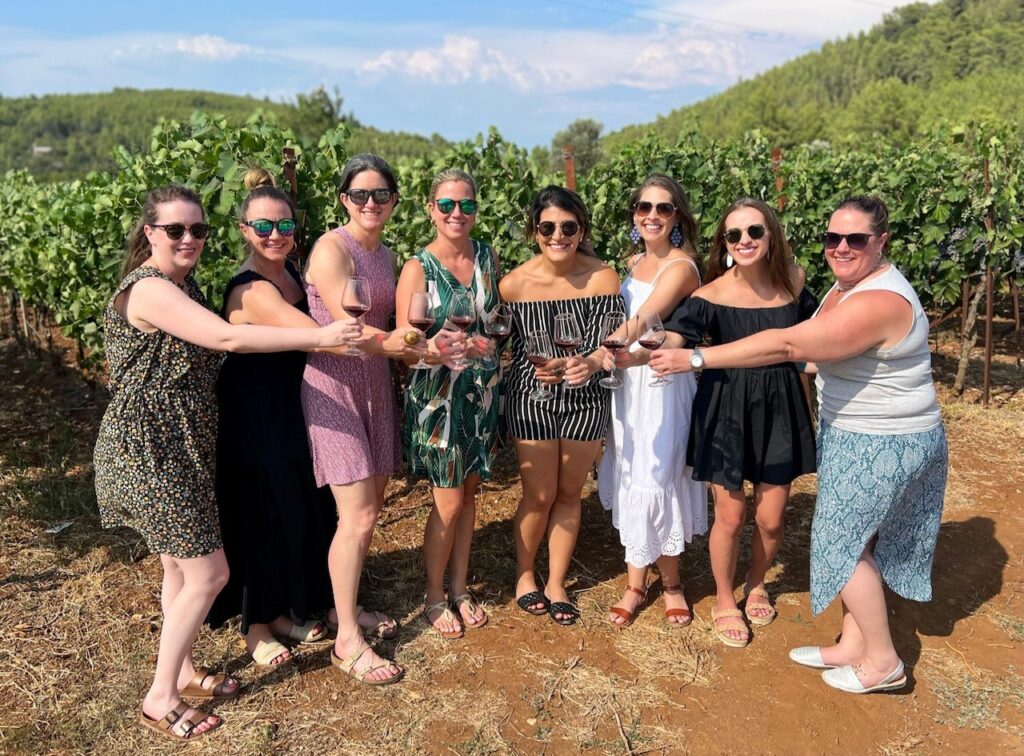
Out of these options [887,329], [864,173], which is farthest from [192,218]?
[864,173]

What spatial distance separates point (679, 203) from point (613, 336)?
789 millimetres

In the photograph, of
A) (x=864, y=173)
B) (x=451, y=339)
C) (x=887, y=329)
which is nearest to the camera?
(x=887, y=329)

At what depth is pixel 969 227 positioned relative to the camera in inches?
285

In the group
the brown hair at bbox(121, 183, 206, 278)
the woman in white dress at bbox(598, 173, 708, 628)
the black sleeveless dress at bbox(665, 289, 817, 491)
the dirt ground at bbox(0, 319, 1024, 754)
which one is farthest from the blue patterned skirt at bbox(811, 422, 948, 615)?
the brown hair at bbox(121, 183, 206, 278)

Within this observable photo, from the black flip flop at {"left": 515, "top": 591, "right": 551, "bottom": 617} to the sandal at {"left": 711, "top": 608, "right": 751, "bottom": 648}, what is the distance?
80 cm

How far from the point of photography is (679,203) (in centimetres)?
325

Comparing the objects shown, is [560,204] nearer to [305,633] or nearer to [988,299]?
[305,633]

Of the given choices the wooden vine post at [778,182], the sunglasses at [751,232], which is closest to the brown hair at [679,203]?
the sunglasses at [751,232]

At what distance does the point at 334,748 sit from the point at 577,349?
182 centimetres

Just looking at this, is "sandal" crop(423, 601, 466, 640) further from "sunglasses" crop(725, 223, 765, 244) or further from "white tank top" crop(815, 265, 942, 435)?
"sunglasses" crop(725, 223, 765, 244)

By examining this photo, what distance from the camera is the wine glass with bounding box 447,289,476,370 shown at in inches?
114

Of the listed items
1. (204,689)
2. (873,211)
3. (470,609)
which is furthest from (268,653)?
(873,211)

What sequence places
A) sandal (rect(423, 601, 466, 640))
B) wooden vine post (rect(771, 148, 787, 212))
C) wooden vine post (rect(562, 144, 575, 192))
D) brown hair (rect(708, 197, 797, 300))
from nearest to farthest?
brown hair (rect(708, 197, 797, 300)) → sandal (rect(423, 601, 466, 640)) → wooden vine post (rect(562, 144, 575, 192)) → wooden vine post (rect(771, 148, 787, 212))

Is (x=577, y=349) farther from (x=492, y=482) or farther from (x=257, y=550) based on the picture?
(x=492, y=482)
